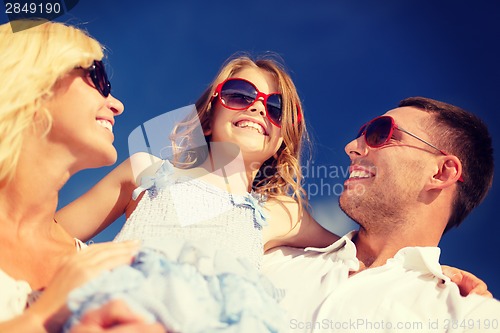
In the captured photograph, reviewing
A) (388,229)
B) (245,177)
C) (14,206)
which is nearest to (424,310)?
(388,229)

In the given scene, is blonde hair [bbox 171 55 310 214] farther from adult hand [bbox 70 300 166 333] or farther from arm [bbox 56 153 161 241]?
adult hand [bbox 70 300 166 333]

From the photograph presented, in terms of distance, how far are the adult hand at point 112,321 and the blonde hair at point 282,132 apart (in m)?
2.18

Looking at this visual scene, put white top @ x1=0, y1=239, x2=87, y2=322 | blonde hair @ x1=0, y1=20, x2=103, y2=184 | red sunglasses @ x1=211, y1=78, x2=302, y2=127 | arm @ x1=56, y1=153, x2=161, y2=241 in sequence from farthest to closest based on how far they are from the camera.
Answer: red sunglasses @ x1=211, y1=78, x2=302, y2=127 → arm @ x1=56, y1=153, x2=161, y2=241 → blonde hair @ x1=0, y1=20, x2=103, y2=184 → white top @ x1=0, y1=239, x2=87, y2=322

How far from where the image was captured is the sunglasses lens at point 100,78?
2467 millimetres

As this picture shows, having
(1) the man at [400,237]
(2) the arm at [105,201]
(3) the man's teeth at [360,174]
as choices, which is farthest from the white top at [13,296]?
(3) the man's teeth at [360,174]

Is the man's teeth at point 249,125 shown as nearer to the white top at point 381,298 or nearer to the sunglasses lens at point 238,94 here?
Result: the sunglasses lens at point 238,94

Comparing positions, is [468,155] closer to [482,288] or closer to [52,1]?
[482,288]

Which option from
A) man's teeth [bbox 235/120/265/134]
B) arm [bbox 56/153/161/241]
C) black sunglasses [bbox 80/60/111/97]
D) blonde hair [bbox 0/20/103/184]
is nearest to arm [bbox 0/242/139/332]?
blonde hair [bbox 0/20/103/184]

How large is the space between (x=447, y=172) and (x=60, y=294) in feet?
9.96

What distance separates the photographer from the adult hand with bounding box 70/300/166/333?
1.56m

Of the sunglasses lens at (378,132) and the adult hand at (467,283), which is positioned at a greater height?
the sunglasses lens at (378,132)

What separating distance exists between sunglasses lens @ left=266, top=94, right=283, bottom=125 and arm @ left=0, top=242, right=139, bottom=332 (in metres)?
2.08

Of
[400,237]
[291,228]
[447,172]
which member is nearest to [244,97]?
[291,228]

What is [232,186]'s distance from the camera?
3.54 metres
